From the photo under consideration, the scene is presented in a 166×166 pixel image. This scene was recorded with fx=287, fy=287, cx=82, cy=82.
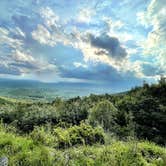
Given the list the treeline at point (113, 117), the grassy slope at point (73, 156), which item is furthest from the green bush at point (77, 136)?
the treeline at point (113, 117)

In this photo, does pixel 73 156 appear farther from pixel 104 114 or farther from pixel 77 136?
pixel 104 114

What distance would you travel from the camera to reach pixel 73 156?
19.4 ft

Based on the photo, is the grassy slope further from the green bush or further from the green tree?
the green tree

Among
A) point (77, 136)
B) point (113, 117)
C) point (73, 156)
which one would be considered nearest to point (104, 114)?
point (113, 117)

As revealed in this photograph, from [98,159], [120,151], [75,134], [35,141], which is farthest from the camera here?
[75,134]

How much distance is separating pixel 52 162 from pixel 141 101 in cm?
3638

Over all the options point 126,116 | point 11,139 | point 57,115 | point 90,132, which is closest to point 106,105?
point 126,116

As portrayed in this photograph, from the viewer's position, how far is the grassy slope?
5500 mm

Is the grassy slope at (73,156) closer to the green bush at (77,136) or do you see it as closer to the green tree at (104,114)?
the green bush at (77,136)

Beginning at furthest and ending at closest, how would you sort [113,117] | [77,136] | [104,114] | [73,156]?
1. [113,117]
2. [104,114]
3. [77,136]
4. [73,156]

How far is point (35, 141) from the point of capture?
22.0 feet

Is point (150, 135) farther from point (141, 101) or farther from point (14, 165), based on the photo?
point (14, 165)

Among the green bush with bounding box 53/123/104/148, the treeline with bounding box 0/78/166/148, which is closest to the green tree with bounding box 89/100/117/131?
the treeline with bounding box 0/78/166/148

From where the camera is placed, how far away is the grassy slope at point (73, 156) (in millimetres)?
5500
